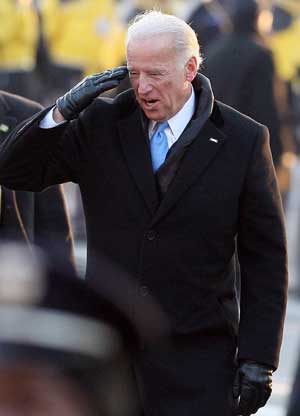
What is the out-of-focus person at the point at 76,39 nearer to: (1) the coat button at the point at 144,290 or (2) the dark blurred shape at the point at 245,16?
(2) the dark blurred shape at the point at 245,16

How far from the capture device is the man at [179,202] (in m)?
4.02

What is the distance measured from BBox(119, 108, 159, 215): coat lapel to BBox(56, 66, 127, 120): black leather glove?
0.14 metres

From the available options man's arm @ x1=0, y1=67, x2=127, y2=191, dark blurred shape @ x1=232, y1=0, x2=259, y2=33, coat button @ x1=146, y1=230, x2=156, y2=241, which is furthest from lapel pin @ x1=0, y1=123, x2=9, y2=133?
dark blurred shape @ x1=232, y1=0, x2=259, y2=33

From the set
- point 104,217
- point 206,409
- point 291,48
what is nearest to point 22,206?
point 104,217

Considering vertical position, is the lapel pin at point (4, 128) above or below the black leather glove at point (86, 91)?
below

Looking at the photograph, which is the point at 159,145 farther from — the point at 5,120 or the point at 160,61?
the point at 5,120

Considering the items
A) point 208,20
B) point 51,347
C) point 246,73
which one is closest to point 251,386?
point 51,347

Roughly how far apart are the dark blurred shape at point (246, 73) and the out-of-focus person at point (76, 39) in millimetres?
6105

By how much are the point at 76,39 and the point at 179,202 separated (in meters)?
11.3

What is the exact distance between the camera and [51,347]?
5.30 ft

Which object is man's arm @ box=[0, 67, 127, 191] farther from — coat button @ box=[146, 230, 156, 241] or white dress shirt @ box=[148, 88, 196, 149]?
coat button @ box=[146, 230, 156, 241]

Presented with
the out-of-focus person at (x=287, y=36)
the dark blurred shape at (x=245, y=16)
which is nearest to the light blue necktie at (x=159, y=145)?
the dark blurred shape at (x=245, y=16)

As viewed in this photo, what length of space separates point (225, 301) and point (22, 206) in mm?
915

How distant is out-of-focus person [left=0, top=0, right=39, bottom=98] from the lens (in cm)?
1416
